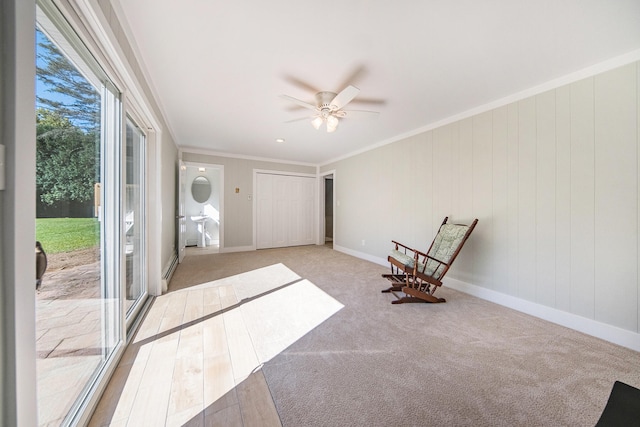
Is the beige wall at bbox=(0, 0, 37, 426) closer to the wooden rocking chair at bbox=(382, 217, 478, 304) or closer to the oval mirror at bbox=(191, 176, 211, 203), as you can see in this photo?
the wooden rocking chair at bbox=(382, 217, 478, 304)

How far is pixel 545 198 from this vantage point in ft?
7.51

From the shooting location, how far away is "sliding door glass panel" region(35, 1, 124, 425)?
901 millimetres

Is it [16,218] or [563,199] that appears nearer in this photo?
[16,218]

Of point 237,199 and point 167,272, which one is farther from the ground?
point 237,199

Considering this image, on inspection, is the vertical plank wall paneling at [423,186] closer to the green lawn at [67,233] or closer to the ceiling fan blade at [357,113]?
the ceiling fan blade at [357,113]

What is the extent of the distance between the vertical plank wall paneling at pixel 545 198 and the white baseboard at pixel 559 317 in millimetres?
100

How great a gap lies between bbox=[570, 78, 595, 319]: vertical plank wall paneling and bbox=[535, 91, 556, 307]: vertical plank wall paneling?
0.43 feet

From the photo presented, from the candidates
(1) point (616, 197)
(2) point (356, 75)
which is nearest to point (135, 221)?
(2) point (356, 75)

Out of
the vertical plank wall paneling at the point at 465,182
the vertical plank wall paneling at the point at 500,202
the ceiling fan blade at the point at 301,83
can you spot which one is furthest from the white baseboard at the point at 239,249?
the vertical plank wall paneling at the point at 500,202

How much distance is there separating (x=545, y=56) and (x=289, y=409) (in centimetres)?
315

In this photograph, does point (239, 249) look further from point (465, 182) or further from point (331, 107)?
point (465, 182)

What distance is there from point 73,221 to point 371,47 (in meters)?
2.19

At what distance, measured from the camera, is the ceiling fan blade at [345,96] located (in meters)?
2.04

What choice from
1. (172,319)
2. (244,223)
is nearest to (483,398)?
(172,319)
